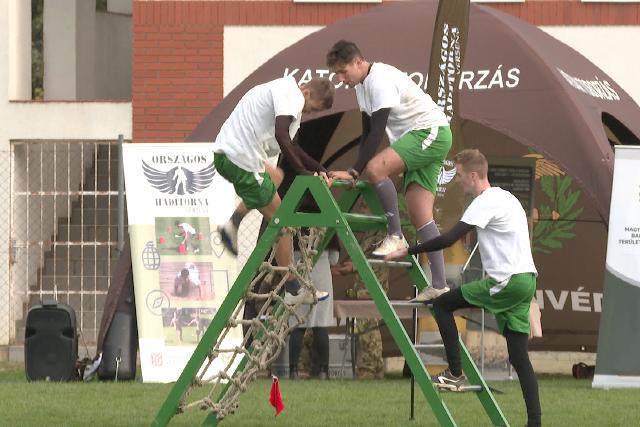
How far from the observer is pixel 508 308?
10.3 m

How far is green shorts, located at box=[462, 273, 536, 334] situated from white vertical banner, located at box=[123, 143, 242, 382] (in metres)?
4.88

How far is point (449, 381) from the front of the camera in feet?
32.9

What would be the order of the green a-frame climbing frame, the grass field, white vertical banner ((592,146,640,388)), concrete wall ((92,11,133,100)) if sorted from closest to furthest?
the green a-frame climbing frame
the grass field
white vertical banner ((592,146,640,388))
concrete wall ((92,11,133,100))

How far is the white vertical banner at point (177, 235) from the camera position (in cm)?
1488

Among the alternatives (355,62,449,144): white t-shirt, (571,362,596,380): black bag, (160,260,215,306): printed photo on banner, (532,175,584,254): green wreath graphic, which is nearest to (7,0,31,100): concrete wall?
(160,260,215,306): printed photo on banner

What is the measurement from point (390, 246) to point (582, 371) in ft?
22.4

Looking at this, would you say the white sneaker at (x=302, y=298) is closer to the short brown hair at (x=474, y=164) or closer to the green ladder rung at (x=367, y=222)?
→ the green ladder rung at (x=367, y=222)

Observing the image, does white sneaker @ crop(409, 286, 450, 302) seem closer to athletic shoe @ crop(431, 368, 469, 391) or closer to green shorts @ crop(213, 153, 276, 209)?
athletic shoe @ crop(431, 368, 469, 391)

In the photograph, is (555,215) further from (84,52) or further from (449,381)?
(449,381)

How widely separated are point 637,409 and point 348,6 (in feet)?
27.4

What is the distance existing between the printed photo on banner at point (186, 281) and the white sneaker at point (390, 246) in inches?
193

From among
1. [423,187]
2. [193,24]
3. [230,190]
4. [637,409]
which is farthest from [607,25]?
[423,187]

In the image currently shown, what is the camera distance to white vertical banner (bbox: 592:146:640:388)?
46.3 ft

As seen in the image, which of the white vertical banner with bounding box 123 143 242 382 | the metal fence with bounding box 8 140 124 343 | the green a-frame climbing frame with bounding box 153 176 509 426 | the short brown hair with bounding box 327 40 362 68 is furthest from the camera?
the metal fence with bounding box 8 140 124 343
